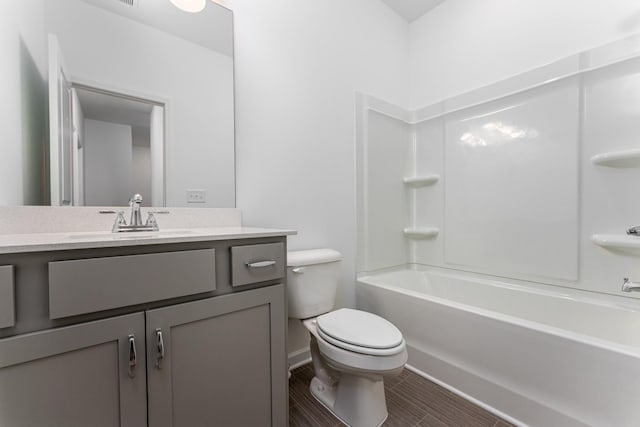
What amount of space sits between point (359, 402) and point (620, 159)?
1840 mm

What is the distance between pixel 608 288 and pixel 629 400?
28.8 inches

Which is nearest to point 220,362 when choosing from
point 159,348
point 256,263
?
point 159,348

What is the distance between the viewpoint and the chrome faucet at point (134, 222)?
115cm

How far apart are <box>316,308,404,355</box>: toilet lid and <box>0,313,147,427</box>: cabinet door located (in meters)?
0.75

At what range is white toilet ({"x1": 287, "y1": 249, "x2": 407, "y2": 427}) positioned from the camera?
3.92 ft

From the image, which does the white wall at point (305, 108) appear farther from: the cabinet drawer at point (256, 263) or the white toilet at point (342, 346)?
the cabinet drawer at point (256, 263)

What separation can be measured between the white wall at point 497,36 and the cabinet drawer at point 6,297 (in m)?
2.66

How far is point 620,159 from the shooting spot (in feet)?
4.87

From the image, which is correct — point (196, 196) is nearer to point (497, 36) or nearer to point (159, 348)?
point (159, 348)

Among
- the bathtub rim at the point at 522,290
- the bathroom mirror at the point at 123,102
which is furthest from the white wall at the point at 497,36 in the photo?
the bathroom mirror at the point at 123,102

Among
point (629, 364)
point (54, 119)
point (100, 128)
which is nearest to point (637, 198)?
point (629, 364)

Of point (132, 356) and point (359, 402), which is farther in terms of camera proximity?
point (359, 402)

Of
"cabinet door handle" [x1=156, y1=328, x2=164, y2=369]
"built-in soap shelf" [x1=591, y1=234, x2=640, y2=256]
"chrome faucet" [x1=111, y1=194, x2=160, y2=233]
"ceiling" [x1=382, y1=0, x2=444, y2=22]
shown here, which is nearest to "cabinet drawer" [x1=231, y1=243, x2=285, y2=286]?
"cabinet door handle" [x1=156, y1=328, x2=164, y2=369]

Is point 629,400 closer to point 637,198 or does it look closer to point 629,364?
point 629,364
